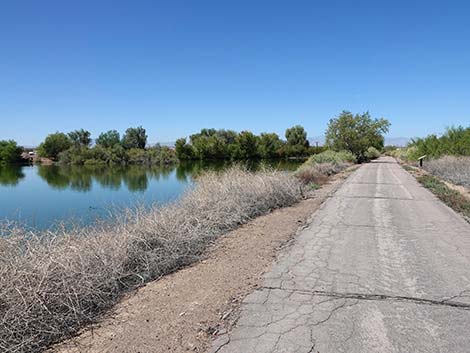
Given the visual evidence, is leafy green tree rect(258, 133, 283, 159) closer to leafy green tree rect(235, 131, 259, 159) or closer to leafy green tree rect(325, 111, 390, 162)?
leafy green tree rect(235, 131, 259, 159)

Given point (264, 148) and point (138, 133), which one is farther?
point (138, 133)

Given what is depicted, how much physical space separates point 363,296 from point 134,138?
128348 mm

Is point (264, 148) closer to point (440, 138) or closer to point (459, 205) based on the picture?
point (440, 138)

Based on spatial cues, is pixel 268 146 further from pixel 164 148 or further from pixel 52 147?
pixel 52 147

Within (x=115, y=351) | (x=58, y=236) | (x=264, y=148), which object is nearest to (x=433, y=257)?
(x=115, y=351)

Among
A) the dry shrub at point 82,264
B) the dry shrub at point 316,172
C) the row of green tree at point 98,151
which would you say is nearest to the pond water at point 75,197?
the dry shrub at point 82,264

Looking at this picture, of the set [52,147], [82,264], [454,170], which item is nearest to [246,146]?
[52,147]

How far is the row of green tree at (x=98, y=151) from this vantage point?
93625mm

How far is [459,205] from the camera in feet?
39.6

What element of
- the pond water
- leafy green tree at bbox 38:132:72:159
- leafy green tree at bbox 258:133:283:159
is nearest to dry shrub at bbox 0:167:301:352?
the pond water

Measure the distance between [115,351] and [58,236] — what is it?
105 inches

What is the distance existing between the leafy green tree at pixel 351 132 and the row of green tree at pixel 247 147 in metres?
51.7

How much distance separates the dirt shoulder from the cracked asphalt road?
0.87 ft

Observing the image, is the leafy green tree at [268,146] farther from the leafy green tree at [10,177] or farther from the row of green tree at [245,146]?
the leafy green tree at [10,177]
